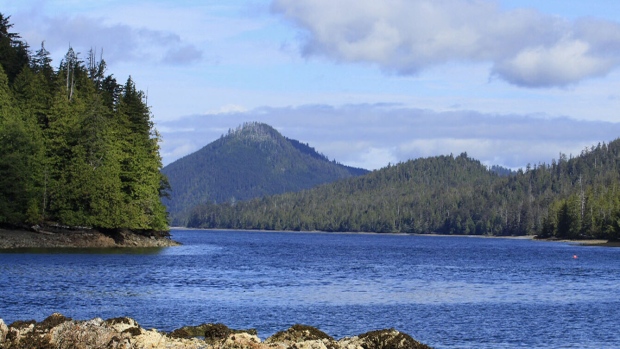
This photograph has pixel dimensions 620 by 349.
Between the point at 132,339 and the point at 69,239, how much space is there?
67168 millimetres

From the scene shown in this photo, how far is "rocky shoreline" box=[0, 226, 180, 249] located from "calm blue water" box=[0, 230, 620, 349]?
4467 millimetres

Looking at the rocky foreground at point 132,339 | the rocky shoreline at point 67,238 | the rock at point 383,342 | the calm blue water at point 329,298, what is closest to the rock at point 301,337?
the rocky foreground at point 132,339

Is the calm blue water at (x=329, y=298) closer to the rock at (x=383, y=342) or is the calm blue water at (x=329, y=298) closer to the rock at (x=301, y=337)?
the rock at (x=301, y=337)

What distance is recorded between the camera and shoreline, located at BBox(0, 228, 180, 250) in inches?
3253

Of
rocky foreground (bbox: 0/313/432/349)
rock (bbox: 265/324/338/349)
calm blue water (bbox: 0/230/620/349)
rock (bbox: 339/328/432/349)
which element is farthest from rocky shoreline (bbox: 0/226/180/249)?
rock (bbox: 339/328/432/349)

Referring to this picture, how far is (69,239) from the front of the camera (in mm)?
88250

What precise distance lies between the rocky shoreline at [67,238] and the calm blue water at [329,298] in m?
4.47

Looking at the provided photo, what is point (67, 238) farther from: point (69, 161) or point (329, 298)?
point (329, 298)

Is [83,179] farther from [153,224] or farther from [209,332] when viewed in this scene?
[209,332]

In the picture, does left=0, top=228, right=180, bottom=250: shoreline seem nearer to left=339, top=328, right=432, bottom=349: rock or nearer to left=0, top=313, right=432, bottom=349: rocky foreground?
left=0, top=313, right=432, bottom=349: rocky foreground

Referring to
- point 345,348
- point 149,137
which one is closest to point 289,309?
point 345,348

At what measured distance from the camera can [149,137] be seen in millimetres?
110938

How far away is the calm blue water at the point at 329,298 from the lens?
38.9 metres

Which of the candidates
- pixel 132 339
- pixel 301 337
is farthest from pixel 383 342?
pixel 132 339
